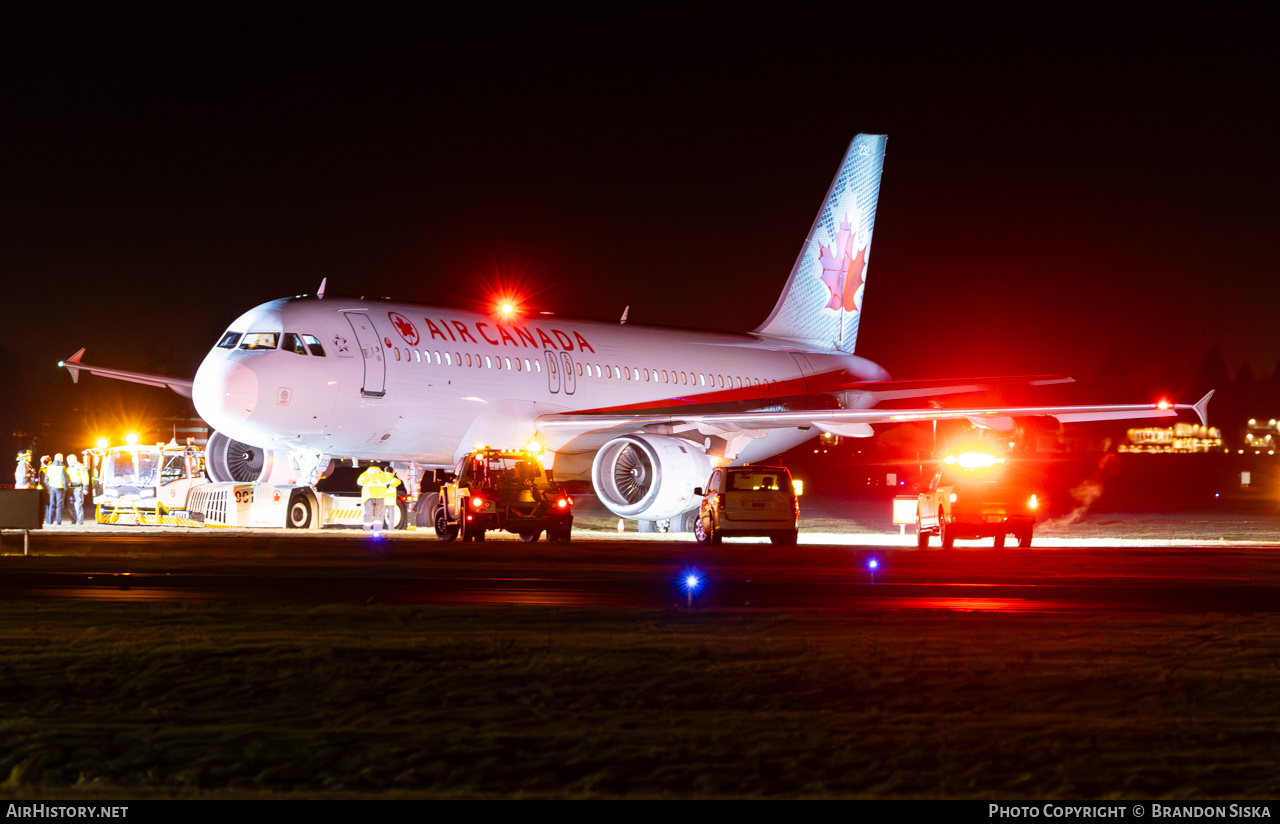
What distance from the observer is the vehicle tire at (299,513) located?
35.2 meters

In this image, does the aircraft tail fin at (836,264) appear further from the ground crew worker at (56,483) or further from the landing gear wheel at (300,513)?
the ground crew worker at (56,483)

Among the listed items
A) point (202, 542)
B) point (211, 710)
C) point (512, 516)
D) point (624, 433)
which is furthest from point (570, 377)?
point (211, 710)

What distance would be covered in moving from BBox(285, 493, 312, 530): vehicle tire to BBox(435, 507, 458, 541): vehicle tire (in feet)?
15.7

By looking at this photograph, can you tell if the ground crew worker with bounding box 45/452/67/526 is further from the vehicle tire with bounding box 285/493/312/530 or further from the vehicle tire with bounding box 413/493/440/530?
the vehicle tire with bounding box 413/493/440/530

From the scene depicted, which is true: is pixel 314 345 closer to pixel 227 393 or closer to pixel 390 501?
pixel 227 393

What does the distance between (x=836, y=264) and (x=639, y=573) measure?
1062 inches

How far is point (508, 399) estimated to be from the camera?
34.4 meters

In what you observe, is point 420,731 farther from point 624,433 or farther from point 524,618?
point 624,433

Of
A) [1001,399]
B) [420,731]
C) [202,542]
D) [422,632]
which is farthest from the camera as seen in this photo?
[1001,399]

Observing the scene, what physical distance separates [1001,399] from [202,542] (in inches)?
828

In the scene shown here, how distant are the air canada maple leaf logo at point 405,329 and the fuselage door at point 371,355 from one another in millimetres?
627

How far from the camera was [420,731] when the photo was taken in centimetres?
909

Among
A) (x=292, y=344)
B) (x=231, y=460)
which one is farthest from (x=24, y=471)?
(x=292, y=344)

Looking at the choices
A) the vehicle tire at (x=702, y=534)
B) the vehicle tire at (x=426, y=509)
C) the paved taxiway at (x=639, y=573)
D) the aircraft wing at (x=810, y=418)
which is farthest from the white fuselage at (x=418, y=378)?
the vehicle tire at (x=702, y=534)
